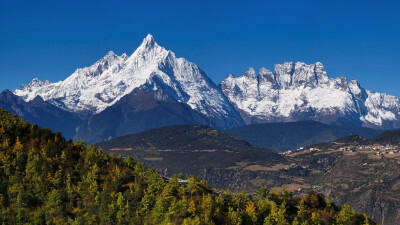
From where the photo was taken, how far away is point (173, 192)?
7421 inches

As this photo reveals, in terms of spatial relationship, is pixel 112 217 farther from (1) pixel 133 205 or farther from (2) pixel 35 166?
(2) pixel 35 166

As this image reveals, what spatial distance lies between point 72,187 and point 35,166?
47.9 ft

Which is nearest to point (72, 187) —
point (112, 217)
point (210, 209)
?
point (112, 217)

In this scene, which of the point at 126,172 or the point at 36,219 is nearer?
the point at 36,219

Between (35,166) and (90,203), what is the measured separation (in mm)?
23937

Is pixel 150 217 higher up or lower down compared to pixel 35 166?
lower down

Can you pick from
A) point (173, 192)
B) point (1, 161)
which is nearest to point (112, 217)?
point (173, 192)

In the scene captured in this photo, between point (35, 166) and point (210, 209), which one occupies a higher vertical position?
point (35, 166)

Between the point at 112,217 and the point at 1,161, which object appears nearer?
the point at 112,217

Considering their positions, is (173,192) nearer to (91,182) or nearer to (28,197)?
(91,182)

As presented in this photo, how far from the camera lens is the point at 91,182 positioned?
7510 inches

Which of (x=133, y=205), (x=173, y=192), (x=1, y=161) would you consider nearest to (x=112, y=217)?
(x=133, y=205)

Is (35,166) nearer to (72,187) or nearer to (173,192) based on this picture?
(72,187)

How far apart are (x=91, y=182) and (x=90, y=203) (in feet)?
31.6
